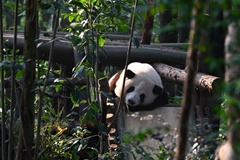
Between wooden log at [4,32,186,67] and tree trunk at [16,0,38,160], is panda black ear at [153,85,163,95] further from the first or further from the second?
tree trunk at [16,0,38,160]

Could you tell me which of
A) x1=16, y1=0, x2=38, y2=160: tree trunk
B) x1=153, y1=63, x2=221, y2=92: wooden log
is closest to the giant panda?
x1=153, y1=63, x2=221, y2=92: wooden log

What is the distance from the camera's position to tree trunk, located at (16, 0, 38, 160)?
2.53 meters

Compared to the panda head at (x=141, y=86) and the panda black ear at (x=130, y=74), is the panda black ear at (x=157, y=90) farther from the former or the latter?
the panda black ear at (x=130, y=74)

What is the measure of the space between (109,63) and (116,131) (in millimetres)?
2011

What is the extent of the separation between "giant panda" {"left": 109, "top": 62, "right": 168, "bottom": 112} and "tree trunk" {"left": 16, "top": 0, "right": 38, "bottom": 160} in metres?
2.62

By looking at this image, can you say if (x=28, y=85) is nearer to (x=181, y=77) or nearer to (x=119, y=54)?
(x=181, y=77)

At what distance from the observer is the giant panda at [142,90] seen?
5.36 meters

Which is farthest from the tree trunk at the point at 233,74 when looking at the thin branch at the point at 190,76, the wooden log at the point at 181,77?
the wooden log at the point at 181,77

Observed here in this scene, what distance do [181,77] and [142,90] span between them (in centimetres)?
50

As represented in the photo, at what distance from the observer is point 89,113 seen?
3025 mm

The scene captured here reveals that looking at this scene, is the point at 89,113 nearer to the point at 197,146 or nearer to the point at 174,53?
the point at 197,146

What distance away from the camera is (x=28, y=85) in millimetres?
2621

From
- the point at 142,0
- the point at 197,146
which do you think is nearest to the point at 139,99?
the point at 142,0

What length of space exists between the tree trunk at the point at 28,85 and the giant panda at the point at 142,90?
262cm
